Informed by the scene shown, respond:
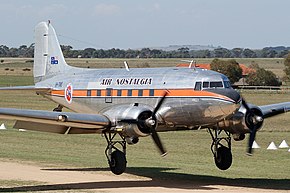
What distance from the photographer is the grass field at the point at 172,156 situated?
2692cm

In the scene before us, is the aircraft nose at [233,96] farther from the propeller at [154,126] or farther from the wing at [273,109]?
the wing at [273,109]

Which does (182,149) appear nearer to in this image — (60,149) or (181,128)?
(60,149)

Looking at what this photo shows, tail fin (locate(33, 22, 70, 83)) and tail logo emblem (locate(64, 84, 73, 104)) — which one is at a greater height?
tail fin (locate(33, 22, 70, 83))

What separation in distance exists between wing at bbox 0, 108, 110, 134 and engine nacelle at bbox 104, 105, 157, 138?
1.27ft

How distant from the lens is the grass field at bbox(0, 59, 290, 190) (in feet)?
88.3

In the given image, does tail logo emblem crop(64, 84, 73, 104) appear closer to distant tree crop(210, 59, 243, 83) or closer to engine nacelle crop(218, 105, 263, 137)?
engine nacelle crop(218, 105, 263, 137)

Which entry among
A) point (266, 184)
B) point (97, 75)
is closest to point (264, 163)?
point (266, 184)

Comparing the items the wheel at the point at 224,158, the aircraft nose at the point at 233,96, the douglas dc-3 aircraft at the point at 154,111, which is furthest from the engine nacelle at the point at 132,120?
the wheel at the point at 224,158

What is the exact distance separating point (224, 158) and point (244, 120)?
1.85 metres

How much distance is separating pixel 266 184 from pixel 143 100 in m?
5.04

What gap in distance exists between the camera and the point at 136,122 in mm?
23562

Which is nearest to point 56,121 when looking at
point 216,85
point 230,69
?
point 216,85

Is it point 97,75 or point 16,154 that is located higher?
point 97,75

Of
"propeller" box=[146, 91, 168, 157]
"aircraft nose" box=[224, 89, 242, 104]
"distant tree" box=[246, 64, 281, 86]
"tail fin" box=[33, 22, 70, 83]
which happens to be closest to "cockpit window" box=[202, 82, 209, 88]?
"aircraft nose" box=[224, 89, 242, 104]
